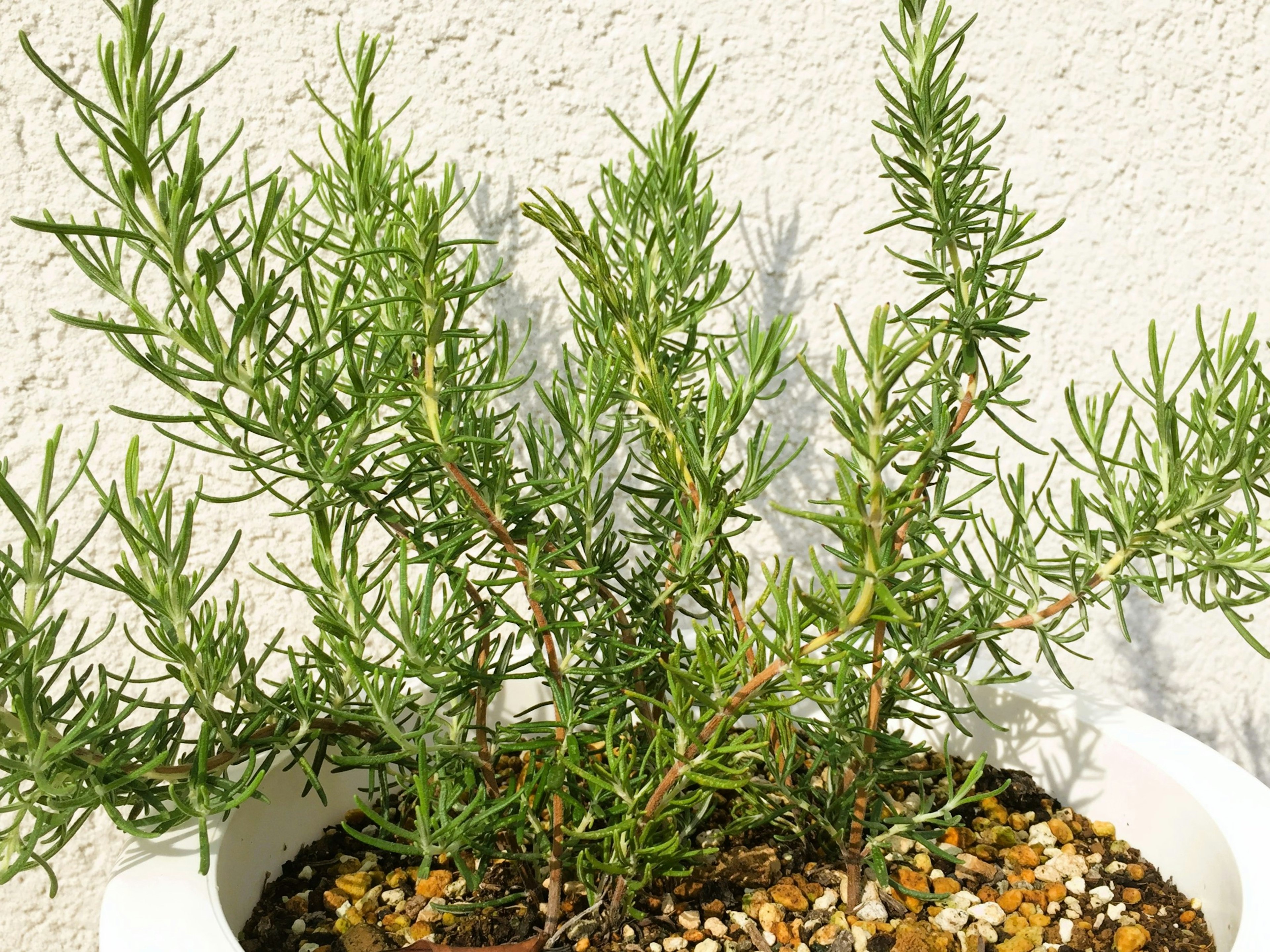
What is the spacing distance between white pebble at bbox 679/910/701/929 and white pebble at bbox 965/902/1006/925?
0.15 meters

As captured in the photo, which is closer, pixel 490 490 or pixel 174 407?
pixel 490 490

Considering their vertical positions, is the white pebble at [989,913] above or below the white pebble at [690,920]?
below

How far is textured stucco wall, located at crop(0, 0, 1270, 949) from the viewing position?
Result: 0.80 metres

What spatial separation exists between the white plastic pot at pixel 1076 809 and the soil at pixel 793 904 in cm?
→ 2

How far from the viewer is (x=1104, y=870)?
2.02 feet

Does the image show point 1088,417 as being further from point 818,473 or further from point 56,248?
point 56,248

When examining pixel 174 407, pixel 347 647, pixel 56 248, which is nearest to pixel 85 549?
pixel 174 407

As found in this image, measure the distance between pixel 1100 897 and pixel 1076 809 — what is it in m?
0.09

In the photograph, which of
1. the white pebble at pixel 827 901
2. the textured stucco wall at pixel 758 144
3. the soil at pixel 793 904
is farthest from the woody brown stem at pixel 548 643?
the textured stucco wall at pixel 758 144

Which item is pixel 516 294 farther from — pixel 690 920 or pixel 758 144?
pixel 690 920

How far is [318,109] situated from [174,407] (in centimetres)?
27

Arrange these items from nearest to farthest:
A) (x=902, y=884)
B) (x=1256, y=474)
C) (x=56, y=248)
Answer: (x=1256, y=474)
(x=902, y=884)
(x=56, y=248)

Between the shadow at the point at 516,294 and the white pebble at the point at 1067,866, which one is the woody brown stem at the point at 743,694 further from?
the shadow at the point at 516,294

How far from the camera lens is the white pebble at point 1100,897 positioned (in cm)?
59
